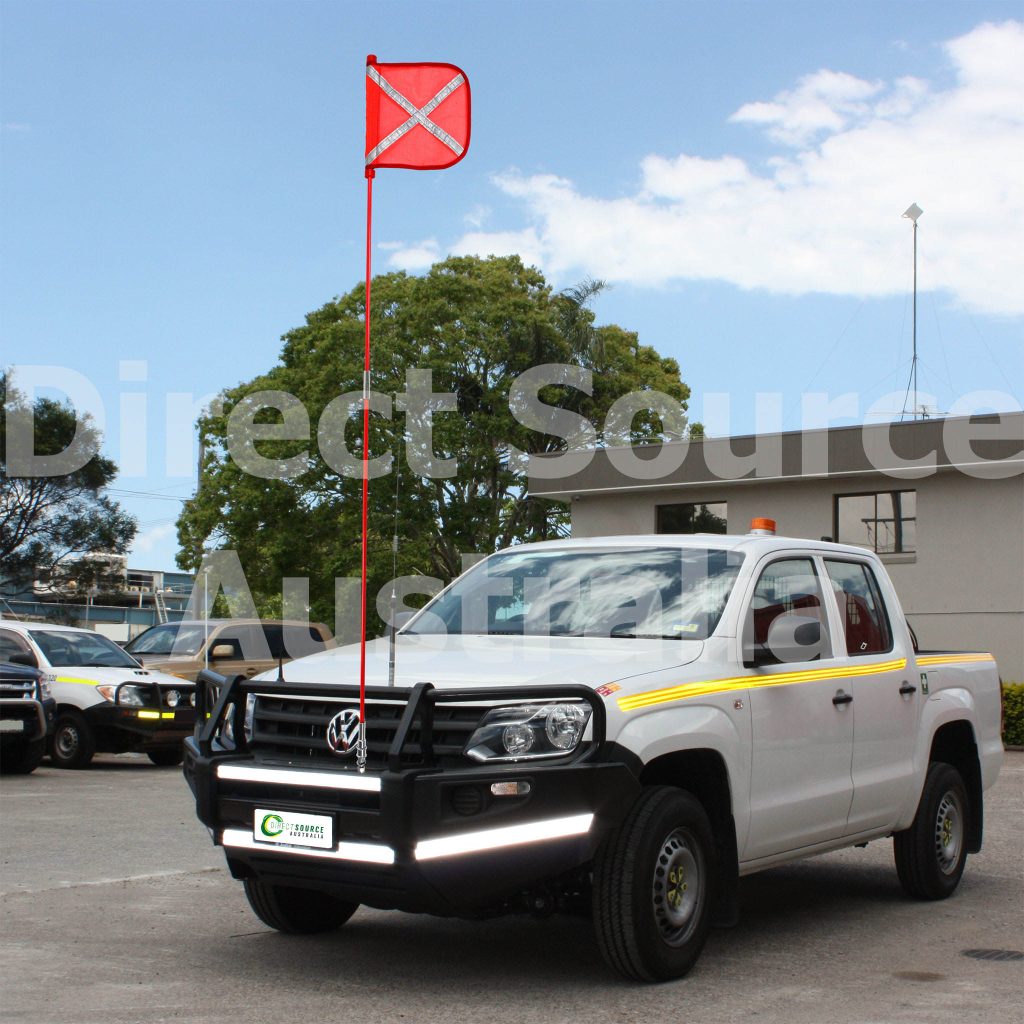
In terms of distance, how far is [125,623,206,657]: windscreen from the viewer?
20344 mm

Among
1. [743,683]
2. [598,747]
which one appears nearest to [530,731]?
[598,747]

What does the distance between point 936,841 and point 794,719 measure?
1984mm

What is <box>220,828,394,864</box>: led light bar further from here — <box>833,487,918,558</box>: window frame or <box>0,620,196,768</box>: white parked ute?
<box>833,487,918,558</box>: window frame

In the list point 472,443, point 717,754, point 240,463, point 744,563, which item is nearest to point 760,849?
point 717,754

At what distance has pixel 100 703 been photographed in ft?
55.8

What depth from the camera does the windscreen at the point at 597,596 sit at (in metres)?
6.86

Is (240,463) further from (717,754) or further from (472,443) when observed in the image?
(717,754)

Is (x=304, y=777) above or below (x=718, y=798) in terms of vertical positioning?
above

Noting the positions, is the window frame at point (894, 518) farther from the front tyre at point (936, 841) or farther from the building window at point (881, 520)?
the front tyre at point (936, 841)

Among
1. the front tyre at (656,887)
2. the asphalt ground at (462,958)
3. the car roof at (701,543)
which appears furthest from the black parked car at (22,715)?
the front tyre at (656,887)

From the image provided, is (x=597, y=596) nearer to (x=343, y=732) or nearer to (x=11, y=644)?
(x=343, y=732)

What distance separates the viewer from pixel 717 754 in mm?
6363

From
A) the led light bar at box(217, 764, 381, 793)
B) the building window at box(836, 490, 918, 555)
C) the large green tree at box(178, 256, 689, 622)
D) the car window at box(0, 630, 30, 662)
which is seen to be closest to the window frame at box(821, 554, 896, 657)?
the led light bar at box(217, 764, 381, 793)

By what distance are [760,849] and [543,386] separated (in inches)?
1281
